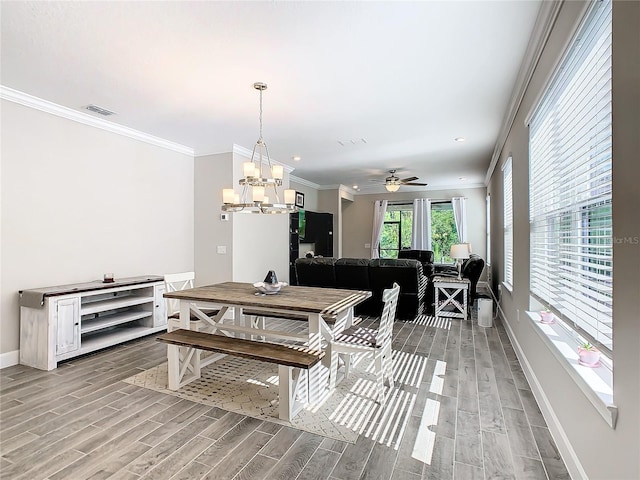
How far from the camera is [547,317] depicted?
2.62 m

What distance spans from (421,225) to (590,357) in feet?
26.0

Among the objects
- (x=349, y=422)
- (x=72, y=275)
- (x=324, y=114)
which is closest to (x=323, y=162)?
(x=324, y=114)

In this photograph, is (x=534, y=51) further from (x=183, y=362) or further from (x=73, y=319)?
(x=73, y=319)

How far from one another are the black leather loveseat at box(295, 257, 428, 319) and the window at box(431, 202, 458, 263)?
4.09 metres

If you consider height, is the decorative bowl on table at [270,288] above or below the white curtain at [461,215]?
below

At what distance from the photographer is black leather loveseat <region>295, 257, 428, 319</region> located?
5180 millimetres

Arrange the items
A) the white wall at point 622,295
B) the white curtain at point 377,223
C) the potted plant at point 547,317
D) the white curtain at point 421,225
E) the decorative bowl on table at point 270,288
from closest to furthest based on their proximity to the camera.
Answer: the white wall at point 622,295 → the potted plant at point 547,317 → the decorative bowl on table at point 270,288 → the white curtain at point 421,225 → the white curtain at point 377,223

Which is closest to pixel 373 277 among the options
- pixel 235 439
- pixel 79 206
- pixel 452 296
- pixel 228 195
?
pixel 452 296

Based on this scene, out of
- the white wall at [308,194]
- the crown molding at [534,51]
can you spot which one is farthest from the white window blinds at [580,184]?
the white wall at [308,194]

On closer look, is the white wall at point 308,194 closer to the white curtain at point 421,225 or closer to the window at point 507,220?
the white curtain at point 421,225

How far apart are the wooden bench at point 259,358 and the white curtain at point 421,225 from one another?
7349 mm

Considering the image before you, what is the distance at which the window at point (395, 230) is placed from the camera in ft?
32.3

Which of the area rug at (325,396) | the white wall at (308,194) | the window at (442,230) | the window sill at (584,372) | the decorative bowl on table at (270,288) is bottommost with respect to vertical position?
the area rug at (325,396)

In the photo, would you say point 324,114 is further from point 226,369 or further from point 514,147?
point 226,369
